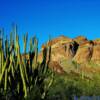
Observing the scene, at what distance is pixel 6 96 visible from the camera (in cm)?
1702

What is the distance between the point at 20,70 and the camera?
666 inches

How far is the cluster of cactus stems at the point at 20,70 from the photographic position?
16.7 meters

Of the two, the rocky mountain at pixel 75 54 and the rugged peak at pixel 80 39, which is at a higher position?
the rugged peak at pixel 80 39

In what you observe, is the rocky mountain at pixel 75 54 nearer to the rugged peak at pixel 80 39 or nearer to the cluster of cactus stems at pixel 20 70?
the rugged peak at pixel 80 39

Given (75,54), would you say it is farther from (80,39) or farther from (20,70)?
(20,70)

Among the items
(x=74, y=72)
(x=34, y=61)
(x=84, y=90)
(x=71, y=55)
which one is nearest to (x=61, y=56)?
(x=71, y=55)

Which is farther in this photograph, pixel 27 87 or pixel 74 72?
pixel 74 72

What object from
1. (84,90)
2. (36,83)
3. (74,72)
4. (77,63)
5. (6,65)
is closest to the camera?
(6,65)

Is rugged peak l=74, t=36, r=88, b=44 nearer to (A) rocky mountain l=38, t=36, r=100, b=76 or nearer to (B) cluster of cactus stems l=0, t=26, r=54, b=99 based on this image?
(A) rocky mountain l=38, t=36, r=100, b=76

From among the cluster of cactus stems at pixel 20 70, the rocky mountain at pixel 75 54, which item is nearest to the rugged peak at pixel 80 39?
the rocky mountain at pixel 75 54

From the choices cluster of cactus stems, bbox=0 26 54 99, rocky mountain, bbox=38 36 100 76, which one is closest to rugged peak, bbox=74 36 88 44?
rocky mountain, bbox=38 36 100 76

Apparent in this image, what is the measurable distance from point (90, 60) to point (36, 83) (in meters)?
101

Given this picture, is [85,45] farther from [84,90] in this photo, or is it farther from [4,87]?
[4,87]

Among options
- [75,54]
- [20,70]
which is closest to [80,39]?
[75,54]
